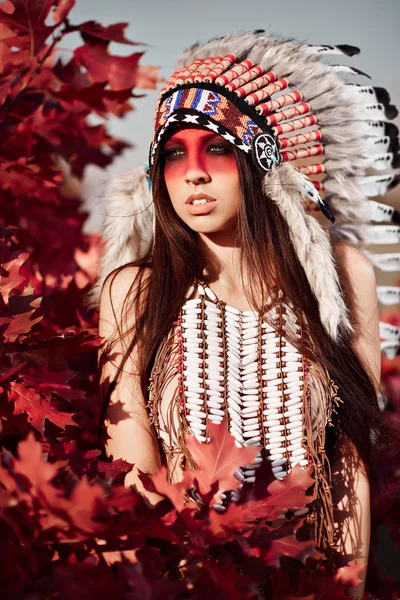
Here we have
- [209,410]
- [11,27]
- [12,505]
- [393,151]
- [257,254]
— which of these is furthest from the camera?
[393,151]

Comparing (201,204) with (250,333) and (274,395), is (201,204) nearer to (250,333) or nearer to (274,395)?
(250,333)

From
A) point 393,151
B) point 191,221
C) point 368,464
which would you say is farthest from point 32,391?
point 393,151

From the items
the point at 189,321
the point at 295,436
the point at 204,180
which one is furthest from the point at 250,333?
the point at 204,180

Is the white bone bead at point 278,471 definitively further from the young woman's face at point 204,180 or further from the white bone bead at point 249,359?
the young woman's face at point 204,180

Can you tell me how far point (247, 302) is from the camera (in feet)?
5.28

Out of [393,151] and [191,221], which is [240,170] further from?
[393,151]

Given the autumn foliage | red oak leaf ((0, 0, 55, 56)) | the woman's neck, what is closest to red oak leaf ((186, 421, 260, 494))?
the autumn foliage

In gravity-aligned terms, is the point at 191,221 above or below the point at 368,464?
above

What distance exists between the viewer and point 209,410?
4.84 feet

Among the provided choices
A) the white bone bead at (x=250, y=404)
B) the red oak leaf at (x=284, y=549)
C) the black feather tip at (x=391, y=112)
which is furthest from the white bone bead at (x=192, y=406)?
the black feather tip at (x=391, y=112)

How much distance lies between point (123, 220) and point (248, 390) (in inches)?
21.3

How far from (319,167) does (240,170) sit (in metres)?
0.33

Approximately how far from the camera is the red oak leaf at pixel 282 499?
109cm

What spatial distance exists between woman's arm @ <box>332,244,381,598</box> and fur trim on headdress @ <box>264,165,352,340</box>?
0.34 feet
